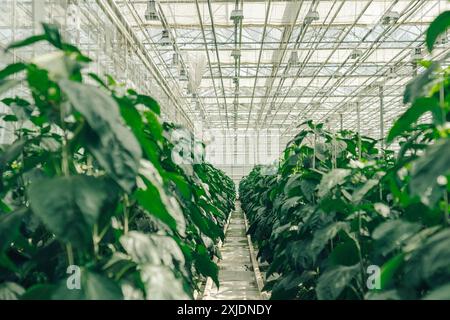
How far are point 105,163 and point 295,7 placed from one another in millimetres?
8375

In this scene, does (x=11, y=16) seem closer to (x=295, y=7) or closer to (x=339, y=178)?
(x=339, y=178)

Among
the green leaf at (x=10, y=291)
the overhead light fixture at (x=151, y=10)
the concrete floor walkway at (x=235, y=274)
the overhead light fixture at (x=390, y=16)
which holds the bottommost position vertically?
the concrete floor walkway at (x=235, y=274)

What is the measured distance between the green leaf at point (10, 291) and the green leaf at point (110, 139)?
1.81ft

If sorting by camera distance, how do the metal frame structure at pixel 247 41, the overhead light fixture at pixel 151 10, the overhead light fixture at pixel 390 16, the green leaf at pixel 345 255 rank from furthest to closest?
the overhead light fixture at pixel 390 16 < the overhead light fixture at pixel 151 10 < the metal frame structure at pixel 247 41 < the green leaf at pixel 345 255

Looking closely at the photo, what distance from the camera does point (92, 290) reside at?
138cm

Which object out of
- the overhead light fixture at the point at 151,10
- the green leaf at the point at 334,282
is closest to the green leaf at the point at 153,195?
the green leaf at the point at 334,282

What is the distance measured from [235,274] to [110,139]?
508cm

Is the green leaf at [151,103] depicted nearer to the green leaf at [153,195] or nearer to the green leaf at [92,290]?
the green leaf at [153,195]

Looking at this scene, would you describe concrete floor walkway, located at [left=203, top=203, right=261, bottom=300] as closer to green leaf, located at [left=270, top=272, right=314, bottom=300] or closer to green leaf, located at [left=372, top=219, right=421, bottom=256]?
green leaf, located at [left=270, top=272, right=314, bottom=300]

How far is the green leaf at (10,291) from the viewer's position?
5.21 ft

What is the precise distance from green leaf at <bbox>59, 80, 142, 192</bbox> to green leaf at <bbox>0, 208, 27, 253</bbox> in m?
0.31
